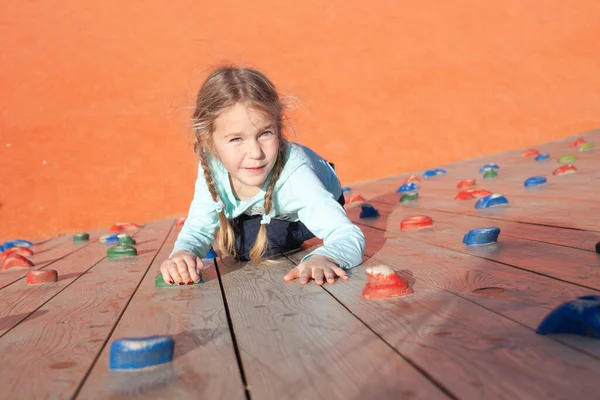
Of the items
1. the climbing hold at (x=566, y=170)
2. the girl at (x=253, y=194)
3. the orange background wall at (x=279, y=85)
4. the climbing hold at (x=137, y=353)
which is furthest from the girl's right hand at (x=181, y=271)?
the orange background wall at (x=279, y=85)

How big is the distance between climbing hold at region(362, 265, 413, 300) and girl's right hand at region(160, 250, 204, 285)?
955 millimetres

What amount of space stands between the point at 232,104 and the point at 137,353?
156 centimetres

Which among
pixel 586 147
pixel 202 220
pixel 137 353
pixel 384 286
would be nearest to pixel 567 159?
pixel 586 147

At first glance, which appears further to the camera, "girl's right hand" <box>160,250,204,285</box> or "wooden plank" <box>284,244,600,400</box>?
"girl's right hand" <box>160,250,204,285</box>

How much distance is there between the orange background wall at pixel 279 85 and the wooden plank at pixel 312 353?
306 inches

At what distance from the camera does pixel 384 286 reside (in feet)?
7.14

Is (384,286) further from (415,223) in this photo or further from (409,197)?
(409,197)

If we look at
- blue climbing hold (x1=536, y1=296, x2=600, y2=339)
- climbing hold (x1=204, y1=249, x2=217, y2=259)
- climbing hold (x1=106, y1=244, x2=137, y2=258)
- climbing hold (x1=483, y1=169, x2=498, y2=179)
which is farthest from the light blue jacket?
climbing hold (x1=483, y1=169, x2=498, y2=179)

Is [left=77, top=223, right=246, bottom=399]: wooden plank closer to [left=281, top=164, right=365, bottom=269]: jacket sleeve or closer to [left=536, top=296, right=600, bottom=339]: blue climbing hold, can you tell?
[left=281, top=164, right=365, bottom=269]: jacket sleeve

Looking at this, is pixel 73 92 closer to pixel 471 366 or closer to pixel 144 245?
pixel 144 245

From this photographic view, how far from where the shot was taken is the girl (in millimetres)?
2904

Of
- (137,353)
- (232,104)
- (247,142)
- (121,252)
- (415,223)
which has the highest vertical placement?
(232,104)

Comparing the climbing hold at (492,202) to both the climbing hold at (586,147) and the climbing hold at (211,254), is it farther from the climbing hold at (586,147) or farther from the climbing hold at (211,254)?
the climbing hold at (586,147)

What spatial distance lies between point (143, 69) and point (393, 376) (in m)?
16.4
